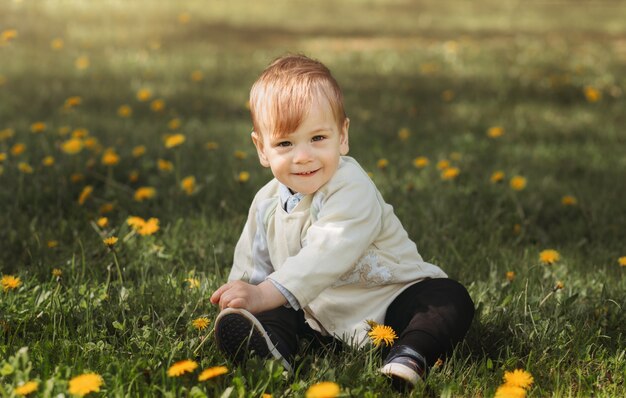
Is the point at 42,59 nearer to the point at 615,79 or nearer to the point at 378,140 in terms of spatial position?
the point at 378,140

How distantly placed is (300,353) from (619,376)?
84 cm

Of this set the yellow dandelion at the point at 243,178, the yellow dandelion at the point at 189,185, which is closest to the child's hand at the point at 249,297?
the yellow dandelion at the point at 243,178

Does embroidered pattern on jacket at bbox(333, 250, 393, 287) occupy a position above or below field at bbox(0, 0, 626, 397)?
above

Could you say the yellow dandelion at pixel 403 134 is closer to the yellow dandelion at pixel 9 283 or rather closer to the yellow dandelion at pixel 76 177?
the yellow dandelion at pixel 76 177

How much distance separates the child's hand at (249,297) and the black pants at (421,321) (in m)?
0.13

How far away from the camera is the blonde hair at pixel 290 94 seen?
85.4 inches

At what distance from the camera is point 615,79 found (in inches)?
262

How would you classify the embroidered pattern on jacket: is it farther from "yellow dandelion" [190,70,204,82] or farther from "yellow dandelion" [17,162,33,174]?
"yellow dandelion" [190,70,204,82]

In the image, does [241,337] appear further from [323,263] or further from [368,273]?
[368,273]

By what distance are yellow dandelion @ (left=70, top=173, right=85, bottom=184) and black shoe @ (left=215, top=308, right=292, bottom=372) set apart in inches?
73.2

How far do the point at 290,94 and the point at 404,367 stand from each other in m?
0.75

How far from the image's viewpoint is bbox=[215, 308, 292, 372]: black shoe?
2.06 meters

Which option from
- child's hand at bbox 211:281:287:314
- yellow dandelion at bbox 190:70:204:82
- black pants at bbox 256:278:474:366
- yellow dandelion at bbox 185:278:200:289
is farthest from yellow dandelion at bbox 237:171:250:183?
yellow dandelion at bbox 190:70:204:82

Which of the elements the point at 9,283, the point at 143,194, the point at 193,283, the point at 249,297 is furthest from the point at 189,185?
the point at 249,297
